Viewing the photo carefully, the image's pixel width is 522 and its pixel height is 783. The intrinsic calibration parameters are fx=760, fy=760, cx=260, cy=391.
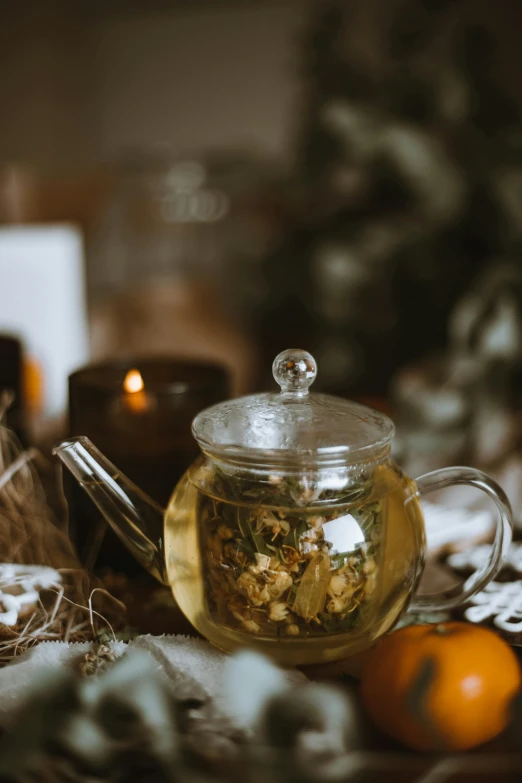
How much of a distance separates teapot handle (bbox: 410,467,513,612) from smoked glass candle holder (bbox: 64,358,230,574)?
20 cm

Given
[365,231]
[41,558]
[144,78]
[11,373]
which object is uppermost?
[144,78]

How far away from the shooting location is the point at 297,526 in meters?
0.40

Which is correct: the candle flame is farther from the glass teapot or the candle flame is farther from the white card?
the white card

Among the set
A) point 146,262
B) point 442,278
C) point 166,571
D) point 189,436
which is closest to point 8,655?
point 166,571

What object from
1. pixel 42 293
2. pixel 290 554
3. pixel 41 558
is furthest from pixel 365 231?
pixel 290 554

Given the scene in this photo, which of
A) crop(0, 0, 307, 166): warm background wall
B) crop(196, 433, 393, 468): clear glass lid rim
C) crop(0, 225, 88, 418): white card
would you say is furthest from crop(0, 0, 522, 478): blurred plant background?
crop(196, 433, 393, 468): clear glass lid rim

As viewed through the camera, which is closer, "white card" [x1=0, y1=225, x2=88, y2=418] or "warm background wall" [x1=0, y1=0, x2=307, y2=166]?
"white card" [x1=0, y1=225, x2=88, y2=418]

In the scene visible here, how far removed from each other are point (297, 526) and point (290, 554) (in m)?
0.01

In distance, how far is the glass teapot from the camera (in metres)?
0.40

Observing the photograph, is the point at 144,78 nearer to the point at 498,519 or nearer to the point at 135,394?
the point at 135,394

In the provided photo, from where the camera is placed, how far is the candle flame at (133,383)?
0.59 m

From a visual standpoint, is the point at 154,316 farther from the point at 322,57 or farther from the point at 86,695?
the point at 86,695

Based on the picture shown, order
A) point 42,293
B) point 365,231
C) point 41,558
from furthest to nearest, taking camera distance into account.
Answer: point 365,231
point 42,293
point 41,558

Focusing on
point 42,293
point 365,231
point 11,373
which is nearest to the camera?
point 11,373
